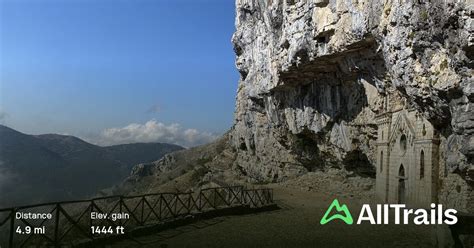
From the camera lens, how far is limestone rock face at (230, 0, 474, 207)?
47.6 feet

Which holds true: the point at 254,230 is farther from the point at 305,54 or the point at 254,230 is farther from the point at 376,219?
the point at 305,54

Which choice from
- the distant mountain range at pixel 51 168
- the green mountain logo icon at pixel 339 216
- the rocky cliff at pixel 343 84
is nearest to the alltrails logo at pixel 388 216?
the green mountain logo icon at pixel 339 216

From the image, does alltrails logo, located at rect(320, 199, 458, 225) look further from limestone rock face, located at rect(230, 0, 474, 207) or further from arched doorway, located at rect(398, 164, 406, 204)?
limestone rock face, located at rect(230, 0, 474, 207)

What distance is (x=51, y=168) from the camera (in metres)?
68.2

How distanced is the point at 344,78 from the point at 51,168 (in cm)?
5727

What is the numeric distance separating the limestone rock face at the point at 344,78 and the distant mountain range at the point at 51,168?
25332 millimetres

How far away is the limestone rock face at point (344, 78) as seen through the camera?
47.6 ft

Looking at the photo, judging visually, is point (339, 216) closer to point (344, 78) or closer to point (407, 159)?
point (407, 159)

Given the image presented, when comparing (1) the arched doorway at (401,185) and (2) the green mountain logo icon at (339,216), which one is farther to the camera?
(1) the arched doorway at (401,185)

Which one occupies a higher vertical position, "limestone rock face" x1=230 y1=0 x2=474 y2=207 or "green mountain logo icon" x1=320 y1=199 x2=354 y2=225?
"limestone rock face" x1=230 y1=0 x2=474 y2=207

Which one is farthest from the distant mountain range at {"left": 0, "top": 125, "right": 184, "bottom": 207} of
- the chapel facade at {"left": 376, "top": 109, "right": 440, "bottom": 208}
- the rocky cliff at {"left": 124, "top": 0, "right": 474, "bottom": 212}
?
the chapel facade at {"left": 376, "top": 109, "right": 440, "bottom": 208}

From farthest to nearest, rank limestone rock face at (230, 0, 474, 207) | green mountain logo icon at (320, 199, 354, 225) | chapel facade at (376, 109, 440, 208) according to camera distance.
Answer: chapel facade at (376, 109, 440, 208)
green mountain logo icon at (320, 199, 354, 225)
limestone rock face at (230, 0, 474, 207)

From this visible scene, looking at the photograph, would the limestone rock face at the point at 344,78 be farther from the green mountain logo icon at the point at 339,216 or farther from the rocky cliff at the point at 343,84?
the green mountain logo icon at the point at 339,216

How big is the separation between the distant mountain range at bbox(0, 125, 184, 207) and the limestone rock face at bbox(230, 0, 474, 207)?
83.1 ft
